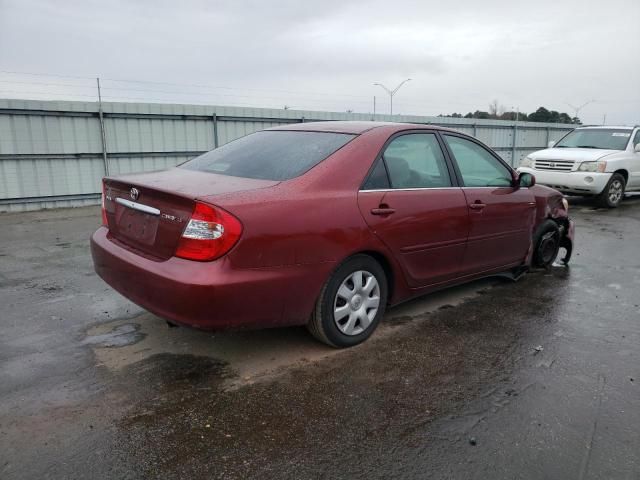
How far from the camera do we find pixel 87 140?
10.4 m

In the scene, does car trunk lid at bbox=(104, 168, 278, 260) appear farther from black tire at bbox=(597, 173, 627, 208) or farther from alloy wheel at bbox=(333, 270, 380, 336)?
black tire at bbox=(597, 173, 627, 208)

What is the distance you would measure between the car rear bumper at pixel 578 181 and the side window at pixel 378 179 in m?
8.29

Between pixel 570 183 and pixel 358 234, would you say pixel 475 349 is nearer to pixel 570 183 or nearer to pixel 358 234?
pixel 358 234

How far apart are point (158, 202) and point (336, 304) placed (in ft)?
4.33

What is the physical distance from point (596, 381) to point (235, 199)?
247cm

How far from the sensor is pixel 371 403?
2941 mm

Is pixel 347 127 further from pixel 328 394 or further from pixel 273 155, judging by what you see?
pixel 328 394

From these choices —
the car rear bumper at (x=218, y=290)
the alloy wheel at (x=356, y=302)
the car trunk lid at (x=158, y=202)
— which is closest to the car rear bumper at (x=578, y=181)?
the alloy wheel at (x=356, y=302)

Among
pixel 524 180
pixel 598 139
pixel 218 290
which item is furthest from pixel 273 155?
pixel 598 139

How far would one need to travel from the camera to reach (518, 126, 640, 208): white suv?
34.6ft

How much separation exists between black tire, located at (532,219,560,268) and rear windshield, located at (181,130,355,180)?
2748 millimetres

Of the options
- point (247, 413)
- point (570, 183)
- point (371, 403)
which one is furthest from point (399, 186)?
point (570, 183)

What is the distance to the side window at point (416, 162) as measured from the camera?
3.84 metres

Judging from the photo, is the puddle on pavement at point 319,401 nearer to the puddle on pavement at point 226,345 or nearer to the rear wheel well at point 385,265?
the puddle on pavement at point 226,345
